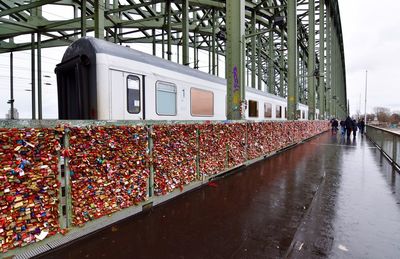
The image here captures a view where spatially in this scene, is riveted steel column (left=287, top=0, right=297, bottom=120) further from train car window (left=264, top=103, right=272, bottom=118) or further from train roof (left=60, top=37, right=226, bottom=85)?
train roof (left=60, top=37, right=226, bottom=85)

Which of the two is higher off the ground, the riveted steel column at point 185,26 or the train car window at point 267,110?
the riveted steel column at point 185,26

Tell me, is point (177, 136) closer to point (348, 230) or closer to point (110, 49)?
point (110, 49)

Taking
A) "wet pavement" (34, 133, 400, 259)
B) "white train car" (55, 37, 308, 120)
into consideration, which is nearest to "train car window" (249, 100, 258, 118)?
"white train car" (55, 37, 308, 120)

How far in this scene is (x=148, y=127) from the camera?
13.9ft

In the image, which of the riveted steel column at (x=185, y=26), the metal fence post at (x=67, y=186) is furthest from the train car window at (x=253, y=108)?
the metal fence post at (x=67, y=186)

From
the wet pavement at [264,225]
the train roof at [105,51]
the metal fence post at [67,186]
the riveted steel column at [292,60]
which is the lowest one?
the wet pavement at [264,225]

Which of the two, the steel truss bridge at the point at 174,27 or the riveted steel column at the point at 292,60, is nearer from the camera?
the steel truss bridge at the point at 174,27

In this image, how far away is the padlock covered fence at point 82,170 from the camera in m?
2.57

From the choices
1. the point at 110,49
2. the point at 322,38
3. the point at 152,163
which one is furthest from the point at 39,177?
the point at 322,38

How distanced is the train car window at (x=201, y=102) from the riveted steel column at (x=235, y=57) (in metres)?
1.16

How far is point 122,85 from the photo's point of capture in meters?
Answer: 5.97

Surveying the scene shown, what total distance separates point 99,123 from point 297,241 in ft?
10.6

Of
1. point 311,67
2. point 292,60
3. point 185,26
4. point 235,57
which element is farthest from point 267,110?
point 311,67

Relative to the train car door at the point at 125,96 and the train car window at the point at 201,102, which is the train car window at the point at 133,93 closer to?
the train car door at the point at 125,96
